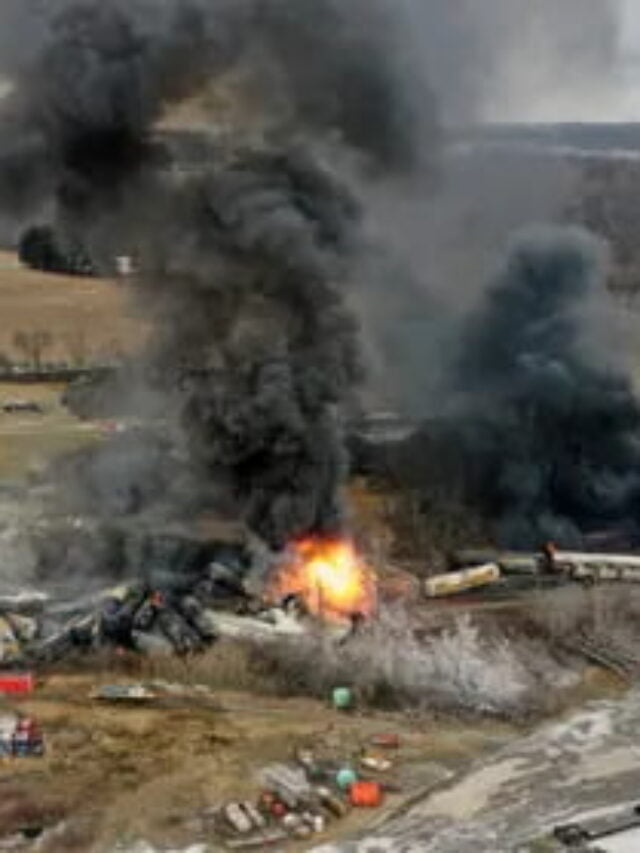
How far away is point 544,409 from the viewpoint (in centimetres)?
7038

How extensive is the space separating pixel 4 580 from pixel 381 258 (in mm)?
26202

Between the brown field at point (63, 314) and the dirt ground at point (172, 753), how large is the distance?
4767cm

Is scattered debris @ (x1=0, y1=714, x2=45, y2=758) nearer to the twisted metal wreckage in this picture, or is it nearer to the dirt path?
the twisted metal wreckage

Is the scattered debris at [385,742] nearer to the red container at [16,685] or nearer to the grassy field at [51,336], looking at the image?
the red container at [16,685]

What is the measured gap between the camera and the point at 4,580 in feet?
186

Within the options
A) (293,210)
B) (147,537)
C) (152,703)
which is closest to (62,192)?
(293,210)

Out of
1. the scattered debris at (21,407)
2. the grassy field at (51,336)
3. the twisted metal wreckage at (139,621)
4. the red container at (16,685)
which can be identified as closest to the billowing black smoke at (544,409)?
the twisted metal wreckage at (139,621)

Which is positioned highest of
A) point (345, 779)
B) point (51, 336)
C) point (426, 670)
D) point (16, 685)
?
point (51, 336)

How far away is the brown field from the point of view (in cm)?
10226

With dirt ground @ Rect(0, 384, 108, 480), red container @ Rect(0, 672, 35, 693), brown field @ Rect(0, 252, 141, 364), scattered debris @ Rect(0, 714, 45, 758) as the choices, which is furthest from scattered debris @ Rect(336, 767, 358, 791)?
brown field @ Rect(0, 252, 141, 364)

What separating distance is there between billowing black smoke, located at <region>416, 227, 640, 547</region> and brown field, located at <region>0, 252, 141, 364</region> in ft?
90.7

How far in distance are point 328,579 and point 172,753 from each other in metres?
13.5

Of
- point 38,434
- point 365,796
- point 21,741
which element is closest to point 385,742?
point 365,796

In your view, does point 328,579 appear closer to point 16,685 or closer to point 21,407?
point 16,685
